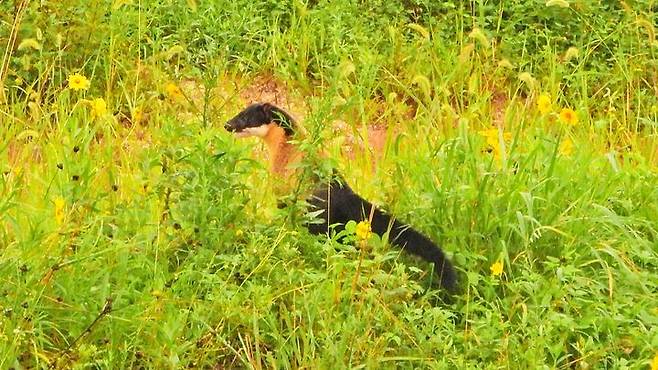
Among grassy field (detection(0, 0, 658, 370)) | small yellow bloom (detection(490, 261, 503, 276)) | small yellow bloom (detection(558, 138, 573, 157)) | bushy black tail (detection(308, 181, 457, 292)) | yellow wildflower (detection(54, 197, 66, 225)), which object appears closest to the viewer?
grassy field (detection(0, 0, 658, 370))

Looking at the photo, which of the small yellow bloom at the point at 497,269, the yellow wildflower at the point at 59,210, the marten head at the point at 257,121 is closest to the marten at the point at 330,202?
the marten head at the point at 257,121

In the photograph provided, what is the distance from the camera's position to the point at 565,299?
3879 millimetres

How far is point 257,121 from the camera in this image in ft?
16.4

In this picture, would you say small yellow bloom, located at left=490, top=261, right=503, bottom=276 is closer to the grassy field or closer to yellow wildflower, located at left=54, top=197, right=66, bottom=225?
the grassy field

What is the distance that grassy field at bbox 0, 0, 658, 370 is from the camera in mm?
3443

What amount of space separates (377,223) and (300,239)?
1.41 ft

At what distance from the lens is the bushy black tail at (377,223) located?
3.93 meters

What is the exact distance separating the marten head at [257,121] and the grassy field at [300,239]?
0.54 feet

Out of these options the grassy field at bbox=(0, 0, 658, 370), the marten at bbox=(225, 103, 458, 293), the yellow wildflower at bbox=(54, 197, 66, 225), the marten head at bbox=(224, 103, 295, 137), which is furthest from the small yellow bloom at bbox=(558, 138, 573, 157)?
the yellow wildflower at bbox=(54, 197, 66, 225)

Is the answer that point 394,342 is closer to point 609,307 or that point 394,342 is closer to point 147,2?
point 609,307

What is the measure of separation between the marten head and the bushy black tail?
0.52 m

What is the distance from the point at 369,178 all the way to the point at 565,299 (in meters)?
1.36

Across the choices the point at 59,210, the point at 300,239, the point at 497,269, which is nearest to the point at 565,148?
the point at 497,269

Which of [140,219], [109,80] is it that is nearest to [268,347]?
[140,219]
